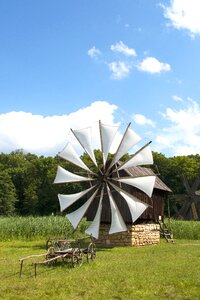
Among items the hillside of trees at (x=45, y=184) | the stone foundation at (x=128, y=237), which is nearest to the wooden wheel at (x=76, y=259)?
the stone foundation at (x=128, y=237)

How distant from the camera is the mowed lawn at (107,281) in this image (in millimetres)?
9836

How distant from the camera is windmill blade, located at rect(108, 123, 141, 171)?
71.5ft

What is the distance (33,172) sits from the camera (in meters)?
69.1

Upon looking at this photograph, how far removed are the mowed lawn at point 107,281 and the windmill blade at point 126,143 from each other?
7669 millimetres

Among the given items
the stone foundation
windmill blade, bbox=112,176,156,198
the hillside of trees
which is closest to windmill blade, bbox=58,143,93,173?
windmill blade, bbox=112,176,156,198

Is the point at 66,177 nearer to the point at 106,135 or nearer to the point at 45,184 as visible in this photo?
the point at 106,135

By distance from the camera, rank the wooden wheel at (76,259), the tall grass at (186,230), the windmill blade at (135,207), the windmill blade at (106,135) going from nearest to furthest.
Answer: the wooden wheel at (76,259) < the windmill blade at (135,207) < the windmill blade at (106,135) < the tall grass at (186,230)

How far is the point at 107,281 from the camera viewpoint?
11211mm

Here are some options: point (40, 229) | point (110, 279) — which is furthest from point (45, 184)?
point (110, 279)

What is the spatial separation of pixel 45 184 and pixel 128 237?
146 feet

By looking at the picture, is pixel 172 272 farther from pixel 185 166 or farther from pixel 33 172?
pixel 33 172

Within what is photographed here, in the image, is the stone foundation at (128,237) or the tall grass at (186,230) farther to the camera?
the tall grass at (186,230)

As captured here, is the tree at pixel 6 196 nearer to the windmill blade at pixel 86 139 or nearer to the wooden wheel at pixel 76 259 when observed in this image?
the windmill blade at pixel 86 139

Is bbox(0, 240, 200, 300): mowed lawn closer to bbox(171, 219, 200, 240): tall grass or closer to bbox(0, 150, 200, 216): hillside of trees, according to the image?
bbox(171, 219, 200, 240): tall grass
